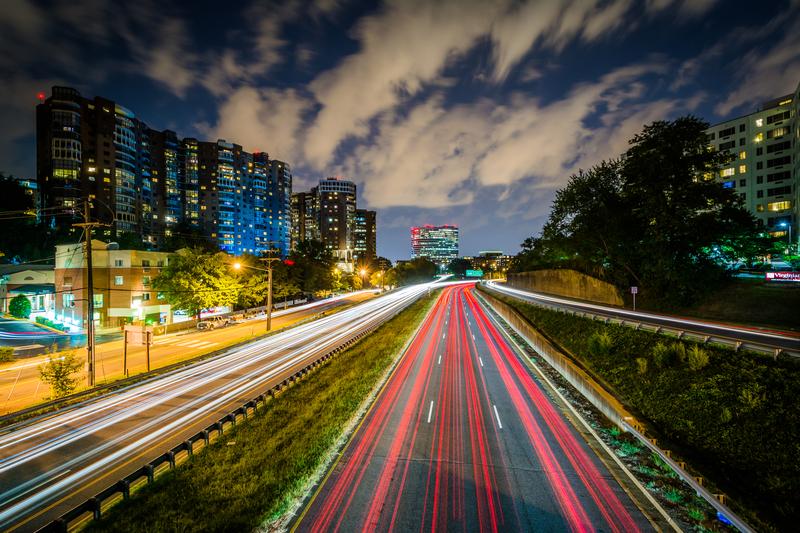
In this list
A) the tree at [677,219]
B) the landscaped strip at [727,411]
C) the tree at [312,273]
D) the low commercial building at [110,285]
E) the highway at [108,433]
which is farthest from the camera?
the tree at [312,273]

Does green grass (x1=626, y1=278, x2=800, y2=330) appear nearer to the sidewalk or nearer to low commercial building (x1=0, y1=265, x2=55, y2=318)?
the sidewalk

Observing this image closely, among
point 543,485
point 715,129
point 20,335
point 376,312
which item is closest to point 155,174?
point 20,335

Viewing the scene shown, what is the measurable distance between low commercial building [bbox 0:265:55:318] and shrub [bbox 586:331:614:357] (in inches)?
2582

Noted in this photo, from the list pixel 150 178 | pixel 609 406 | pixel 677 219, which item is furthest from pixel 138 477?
pixel 150 178

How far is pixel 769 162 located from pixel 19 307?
430 ft

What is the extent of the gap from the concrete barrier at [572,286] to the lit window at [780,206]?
46604 mm

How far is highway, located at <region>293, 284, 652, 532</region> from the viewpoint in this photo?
8156 mm

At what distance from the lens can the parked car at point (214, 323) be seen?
3722 centimetres

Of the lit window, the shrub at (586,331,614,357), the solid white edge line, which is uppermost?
the lit window

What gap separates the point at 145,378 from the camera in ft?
61.2

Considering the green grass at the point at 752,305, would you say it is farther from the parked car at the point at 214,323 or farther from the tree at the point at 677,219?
the parked car at the point at 214,323

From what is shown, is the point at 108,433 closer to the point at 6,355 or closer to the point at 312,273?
the point at 6,355

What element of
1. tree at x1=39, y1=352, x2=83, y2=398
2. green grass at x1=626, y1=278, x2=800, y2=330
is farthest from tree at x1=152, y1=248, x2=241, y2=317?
green grass at x1=626, y1=278, x2=800, y2=330

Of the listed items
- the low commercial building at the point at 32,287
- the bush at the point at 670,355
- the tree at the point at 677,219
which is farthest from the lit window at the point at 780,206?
the low commercial building at the point at 32,287
